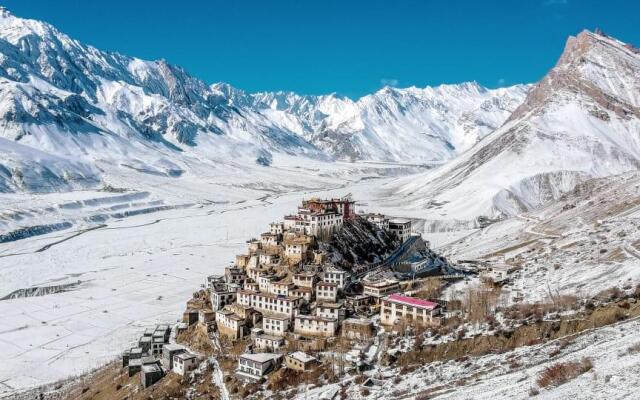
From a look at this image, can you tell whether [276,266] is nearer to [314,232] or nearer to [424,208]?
[314,232]

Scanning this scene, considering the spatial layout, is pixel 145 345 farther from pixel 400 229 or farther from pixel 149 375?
pixel 400 229

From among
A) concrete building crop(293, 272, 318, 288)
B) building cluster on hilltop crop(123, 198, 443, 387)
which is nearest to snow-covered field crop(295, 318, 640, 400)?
building cluster on hilltop crop(123, 198, 443, 387)

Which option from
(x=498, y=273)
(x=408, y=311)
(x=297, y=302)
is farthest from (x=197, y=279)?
(x=408, y=311)

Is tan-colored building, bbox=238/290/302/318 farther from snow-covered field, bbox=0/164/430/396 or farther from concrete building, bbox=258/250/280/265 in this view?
snow-covered field, bbox=0/164/430/396

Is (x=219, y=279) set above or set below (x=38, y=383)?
above

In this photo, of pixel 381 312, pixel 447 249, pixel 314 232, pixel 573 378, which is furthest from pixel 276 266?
pixel 447 249

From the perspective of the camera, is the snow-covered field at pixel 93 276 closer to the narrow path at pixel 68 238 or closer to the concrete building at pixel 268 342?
the narrow path at pixel 68 238

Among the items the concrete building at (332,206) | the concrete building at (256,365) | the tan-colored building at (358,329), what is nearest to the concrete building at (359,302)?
the tan-colored building at (358,329)
